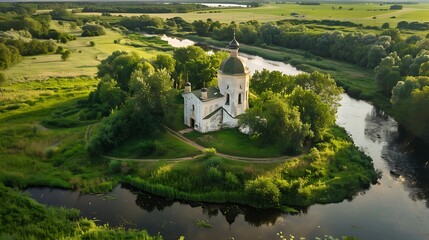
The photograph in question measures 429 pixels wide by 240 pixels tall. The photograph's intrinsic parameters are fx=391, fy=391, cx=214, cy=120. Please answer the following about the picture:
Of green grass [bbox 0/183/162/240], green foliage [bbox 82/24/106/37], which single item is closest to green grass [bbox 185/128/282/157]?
green grass [bbox 0/183/162/240]

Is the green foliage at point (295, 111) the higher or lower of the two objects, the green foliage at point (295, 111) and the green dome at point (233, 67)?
the lower

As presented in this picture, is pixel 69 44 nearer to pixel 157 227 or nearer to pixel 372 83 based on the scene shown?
pixel 372 83

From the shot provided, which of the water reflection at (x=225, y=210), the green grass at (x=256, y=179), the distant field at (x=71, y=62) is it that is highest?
the distant field at (x=71, y=62)

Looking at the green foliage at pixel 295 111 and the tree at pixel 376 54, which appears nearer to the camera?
the green foliage at pixel 295 111

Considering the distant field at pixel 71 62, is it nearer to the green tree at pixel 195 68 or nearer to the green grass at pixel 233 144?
the green tree at pixel 195 68

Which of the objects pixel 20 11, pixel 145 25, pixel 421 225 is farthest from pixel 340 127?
pixel 20 11

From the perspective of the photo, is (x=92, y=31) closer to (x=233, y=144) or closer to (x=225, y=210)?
(x=233, y=144)

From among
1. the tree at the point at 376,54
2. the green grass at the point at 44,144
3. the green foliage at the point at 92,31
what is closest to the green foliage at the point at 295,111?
the green grass at the point at 44,144

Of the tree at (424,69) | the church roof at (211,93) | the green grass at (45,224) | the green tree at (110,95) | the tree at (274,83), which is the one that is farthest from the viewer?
the tree at (424,69)
